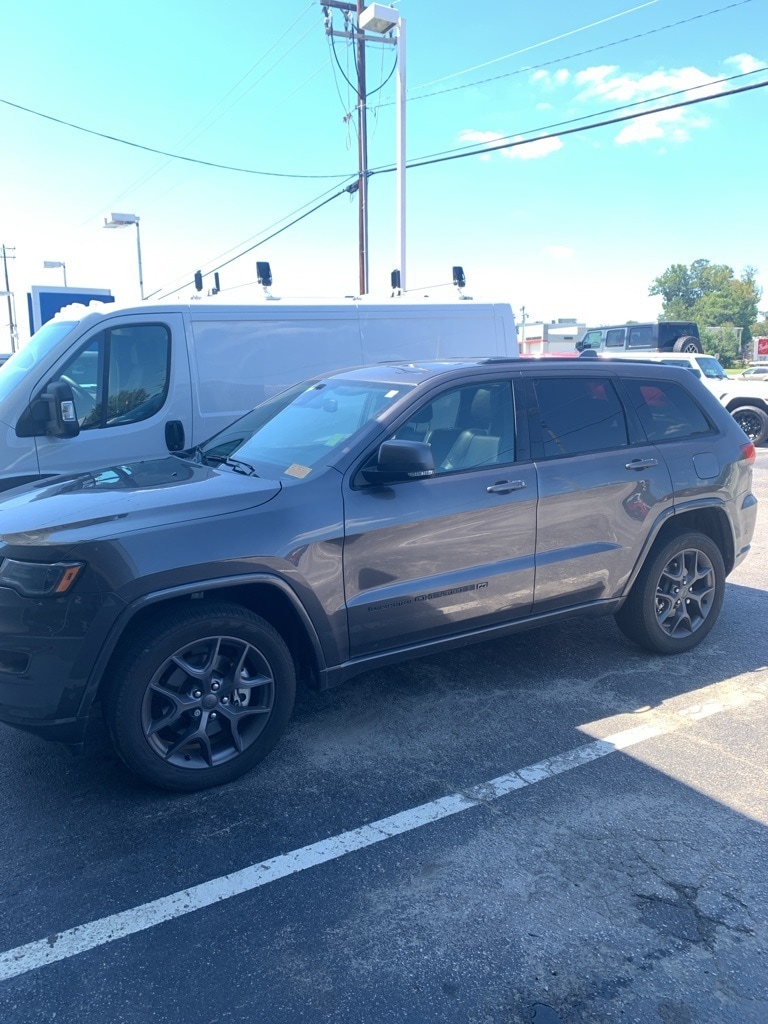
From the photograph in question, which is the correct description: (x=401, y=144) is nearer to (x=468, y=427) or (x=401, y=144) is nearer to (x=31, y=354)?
(x=31, y=354)

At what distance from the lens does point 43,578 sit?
3035 millimetres

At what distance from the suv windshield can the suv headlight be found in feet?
3.44

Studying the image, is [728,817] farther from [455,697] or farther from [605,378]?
[605,378]

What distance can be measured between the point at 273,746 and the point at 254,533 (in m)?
0.99

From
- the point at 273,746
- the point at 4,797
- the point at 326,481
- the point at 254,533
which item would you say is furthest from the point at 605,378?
the point at 4,797

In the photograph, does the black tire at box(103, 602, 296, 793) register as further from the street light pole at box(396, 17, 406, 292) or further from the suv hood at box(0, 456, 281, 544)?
the street light pole at box(396, 17, 406, 292)

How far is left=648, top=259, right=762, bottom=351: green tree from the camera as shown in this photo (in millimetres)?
105125

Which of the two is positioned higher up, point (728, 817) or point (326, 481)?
point (326, 481)

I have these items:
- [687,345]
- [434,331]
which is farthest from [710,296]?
[434,331]

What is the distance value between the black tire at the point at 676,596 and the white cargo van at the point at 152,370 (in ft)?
11.6

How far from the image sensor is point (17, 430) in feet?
18.6

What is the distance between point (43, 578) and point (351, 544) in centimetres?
127

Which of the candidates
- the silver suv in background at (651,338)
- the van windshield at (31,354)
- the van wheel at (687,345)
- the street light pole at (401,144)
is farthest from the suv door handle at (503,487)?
the van wheel at (687,345)

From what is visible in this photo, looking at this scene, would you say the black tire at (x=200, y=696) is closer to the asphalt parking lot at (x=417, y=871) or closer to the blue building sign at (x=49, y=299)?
the asphalt parking lot at (x=417, y=871)
